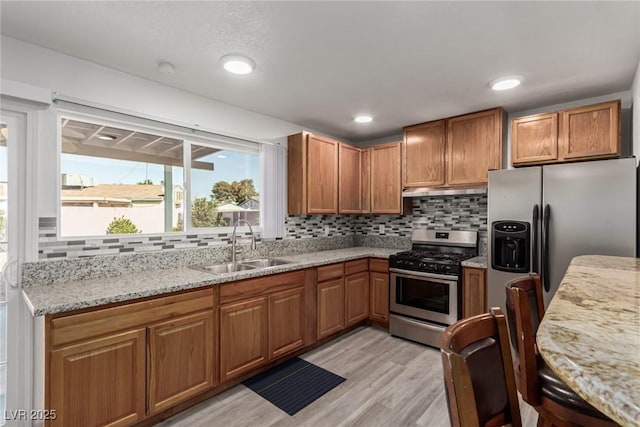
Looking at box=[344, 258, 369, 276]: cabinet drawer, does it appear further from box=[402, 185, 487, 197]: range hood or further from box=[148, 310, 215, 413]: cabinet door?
box=[148, 310, 215, 413]: cabinet door

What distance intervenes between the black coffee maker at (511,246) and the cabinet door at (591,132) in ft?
2.36

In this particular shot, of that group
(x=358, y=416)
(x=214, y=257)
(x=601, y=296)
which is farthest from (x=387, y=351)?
(x=601, y=296)

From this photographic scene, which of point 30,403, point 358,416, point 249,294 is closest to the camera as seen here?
point 30,403

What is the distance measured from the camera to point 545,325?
2.47 ft

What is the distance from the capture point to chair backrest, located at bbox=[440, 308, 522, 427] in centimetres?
68

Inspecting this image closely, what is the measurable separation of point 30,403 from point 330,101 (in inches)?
119

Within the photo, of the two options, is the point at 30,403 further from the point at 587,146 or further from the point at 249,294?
the point at 587,146

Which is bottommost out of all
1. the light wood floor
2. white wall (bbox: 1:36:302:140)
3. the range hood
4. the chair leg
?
the light wood floor

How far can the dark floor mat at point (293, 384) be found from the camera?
2152 millimetres

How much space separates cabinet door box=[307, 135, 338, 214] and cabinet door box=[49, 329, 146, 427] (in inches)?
79.9

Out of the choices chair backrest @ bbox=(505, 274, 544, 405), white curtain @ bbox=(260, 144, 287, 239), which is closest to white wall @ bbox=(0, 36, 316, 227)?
white curtain @ bbox=(260, 144, 287, 239)

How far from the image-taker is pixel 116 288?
72.4 inches

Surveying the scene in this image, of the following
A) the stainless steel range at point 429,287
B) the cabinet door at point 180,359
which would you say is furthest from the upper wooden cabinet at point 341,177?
the cabinet door at point 180,359

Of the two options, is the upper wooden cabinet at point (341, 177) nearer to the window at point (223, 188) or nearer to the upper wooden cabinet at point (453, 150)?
the upper wooden cabinet at point (453, 150)
